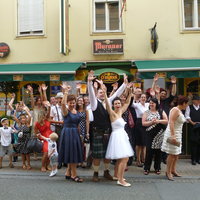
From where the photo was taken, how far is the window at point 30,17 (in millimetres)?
11633

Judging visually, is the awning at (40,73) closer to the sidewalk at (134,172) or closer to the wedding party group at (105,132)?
the wedding party group at (105,132)

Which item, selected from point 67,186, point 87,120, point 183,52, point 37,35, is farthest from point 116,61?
point 67,186

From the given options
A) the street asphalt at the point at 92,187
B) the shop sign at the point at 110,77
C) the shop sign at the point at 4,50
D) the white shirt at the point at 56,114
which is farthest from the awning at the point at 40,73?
the street asphalt at the point at 92,187

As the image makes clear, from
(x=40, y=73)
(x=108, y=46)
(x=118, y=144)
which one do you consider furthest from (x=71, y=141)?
(x=108, y=46)

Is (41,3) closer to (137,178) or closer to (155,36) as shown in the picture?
(155,36)

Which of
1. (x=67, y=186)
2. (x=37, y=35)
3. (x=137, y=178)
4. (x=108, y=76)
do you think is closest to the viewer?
(x=67, y=186)

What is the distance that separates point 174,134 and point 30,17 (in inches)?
310

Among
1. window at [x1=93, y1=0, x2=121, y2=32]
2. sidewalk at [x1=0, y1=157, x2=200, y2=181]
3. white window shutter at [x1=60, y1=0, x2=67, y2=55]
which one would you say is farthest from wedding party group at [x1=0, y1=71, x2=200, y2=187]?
window at [x1=93, y1=0, x2=121, y2=32]

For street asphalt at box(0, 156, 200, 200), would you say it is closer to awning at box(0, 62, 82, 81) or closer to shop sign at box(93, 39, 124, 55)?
awning at box(0, 62, 82, 81)

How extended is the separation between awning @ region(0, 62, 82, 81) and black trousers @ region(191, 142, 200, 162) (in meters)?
4.36

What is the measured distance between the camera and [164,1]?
11102 millimetres

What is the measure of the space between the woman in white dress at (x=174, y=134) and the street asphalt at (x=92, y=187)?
486mm

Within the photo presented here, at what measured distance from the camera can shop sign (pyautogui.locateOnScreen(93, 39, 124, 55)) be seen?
11.1 m

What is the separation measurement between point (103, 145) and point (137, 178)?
1.17m
